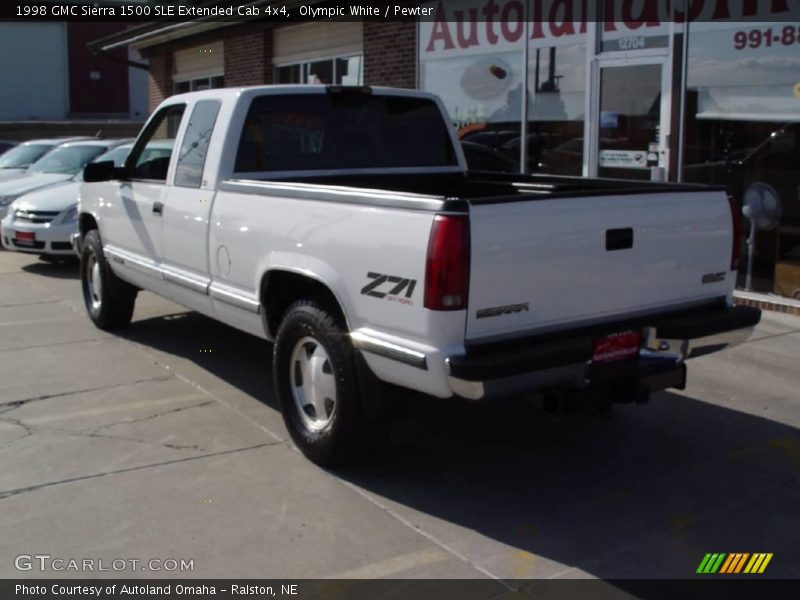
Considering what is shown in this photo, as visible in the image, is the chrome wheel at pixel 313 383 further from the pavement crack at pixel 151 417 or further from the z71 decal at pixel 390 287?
the pavement crack at pixel 151 417

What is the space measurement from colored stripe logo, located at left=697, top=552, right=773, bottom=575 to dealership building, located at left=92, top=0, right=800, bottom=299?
5.37 metres

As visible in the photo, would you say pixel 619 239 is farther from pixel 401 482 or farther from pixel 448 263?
pixel 401 482

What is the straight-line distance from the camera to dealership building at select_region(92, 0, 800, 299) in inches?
355

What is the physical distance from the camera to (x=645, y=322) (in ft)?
15.5

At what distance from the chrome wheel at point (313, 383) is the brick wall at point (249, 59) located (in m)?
12.8

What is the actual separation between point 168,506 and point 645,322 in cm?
243

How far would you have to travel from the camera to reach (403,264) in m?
4.27

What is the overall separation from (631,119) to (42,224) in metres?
6.79

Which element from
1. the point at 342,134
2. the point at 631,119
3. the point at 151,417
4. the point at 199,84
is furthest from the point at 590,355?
the point at 199,84

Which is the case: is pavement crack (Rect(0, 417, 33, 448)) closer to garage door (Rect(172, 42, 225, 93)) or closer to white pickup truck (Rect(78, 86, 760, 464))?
white pickup truck (Rect(78, 86, 760, 464))

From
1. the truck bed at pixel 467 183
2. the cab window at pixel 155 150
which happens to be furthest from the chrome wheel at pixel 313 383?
the cab window at pixel 155 150

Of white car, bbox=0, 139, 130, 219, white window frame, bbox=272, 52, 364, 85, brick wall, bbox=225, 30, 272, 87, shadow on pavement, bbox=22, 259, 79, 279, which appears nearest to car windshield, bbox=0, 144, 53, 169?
white car, bbox=0, 139, 130, 219

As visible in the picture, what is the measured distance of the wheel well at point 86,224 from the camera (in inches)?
328

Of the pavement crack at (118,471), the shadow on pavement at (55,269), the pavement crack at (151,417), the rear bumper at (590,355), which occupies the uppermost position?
the rear bumper at (590,355)
